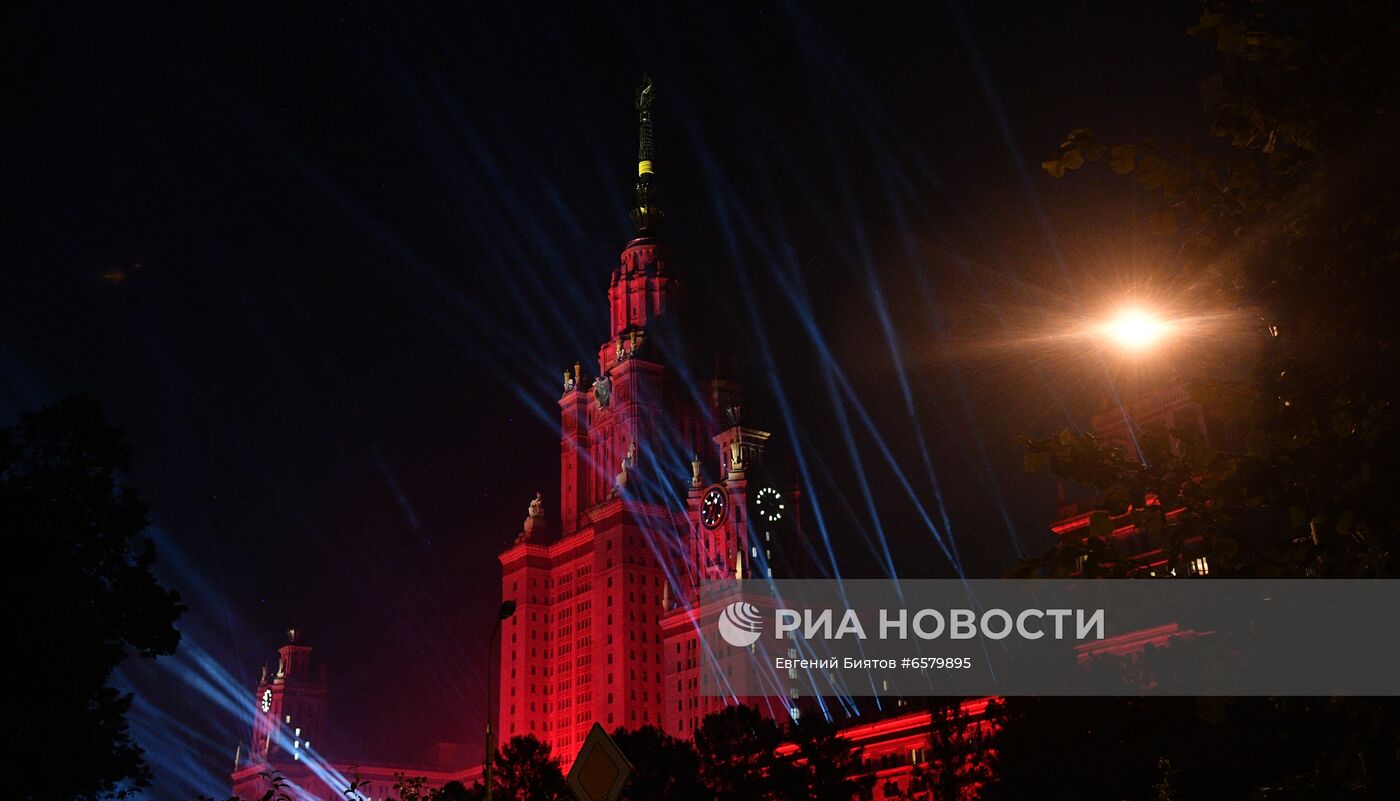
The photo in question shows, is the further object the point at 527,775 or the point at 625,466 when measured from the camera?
the point at 625,466

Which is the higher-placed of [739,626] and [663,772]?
[739,626]

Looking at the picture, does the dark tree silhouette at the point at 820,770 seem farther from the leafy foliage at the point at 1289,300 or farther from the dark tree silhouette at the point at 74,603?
the leafy foliage at the point at 1289,300

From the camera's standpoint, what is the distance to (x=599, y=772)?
15.4 m

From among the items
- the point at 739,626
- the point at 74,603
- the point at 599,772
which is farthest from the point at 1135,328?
the point at 739,626

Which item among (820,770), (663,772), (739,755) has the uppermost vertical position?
(663,772)

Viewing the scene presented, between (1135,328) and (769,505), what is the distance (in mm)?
177531

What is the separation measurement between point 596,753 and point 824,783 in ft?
175

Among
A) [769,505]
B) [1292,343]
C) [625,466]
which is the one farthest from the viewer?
[625,466]

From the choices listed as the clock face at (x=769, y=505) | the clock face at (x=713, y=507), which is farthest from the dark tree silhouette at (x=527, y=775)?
the clock face at (x=769, y=505)

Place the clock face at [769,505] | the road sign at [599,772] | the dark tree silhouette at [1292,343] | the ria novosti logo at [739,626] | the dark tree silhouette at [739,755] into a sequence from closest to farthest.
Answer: the dark tree silhouette at [1292,343] → the road sign at [599,772] → the dark tree silhouette at [739,755] → the ria novosti logo at [739,626] → the clock face at [769,505]

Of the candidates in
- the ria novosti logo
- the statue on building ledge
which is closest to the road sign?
the ria novosti logo

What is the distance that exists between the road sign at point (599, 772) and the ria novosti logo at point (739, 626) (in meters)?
158

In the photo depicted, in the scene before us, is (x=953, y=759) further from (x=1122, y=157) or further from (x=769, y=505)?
(x=769, y=505)

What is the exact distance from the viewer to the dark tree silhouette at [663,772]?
68688 mm
